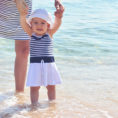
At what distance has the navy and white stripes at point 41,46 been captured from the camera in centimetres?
331

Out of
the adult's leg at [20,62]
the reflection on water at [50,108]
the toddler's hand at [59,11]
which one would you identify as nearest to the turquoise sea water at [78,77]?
the reflection on water at [50,108]

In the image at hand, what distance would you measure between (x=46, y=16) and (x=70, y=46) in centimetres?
381

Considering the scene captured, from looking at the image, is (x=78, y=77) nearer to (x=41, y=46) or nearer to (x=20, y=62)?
(x=20, y=62)

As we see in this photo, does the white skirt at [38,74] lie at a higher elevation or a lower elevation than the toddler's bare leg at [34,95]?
higher

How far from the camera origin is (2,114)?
10.5ft

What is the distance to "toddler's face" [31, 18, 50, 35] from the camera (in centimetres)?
332

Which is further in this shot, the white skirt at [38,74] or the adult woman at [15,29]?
the adult woman at [15,29]

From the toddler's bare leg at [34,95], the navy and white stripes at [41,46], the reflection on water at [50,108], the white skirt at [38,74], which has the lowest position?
the reflection on water at [50,108]

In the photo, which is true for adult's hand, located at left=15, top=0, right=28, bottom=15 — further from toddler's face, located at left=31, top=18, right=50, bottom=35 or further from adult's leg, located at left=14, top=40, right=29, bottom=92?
adult's leg, located at left=14, top=40, right=29, bottom=92

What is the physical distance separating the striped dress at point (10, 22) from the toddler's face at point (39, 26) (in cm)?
37

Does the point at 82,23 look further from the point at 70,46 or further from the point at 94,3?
the point at 94,3

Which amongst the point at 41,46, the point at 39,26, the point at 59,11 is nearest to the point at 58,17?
the point at 59,11

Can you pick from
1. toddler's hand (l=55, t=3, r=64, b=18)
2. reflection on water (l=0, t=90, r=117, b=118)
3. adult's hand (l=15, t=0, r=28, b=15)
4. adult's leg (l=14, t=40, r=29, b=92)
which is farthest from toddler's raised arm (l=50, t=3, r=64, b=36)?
reflection on water (l=0, t=90, r=117, b=118)

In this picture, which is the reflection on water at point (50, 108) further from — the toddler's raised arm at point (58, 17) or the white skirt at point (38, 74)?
the toddler's raised arm at point (58, 17)
